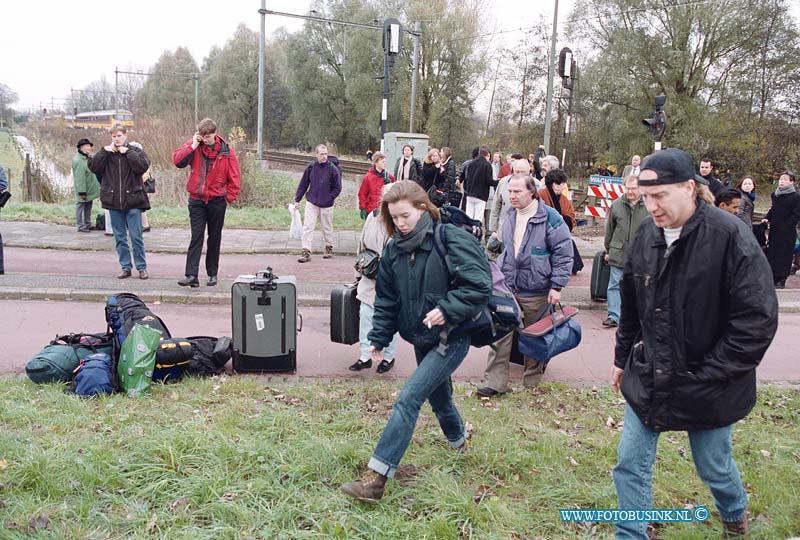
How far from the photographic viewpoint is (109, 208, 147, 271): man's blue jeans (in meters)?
9.75

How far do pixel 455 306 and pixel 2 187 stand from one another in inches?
260

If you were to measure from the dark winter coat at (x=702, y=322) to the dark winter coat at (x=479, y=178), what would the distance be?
36.4 feet

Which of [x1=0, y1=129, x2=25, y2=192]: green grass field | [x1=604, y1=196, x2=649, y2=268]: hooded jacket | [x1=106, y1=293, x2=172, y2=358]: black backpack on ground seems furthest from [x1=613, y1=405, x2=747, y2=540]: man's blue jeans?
[x1=0, y1=129, x2=25, y2=192]: green grass field

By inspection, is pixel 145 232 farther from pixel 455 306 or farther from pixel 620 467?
pixel 620 467

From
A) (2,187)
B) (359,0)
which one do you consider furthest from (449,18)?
(2,187)

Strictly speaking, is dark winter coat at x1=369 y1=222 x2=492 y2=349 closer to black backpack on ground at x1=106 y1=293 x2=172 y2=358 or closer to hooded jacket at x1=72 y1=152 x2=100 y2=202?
black backpack on ground at x1=106 y1=293 x2=172 y2=358

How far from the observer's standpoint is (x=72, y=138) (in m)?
41.3

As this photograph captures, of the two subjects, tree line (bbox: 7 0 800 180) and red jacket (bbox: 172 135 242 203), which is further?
tree line (bbox: 7 0 800 180)

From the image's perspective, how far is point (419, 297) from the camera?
4141 millimetres

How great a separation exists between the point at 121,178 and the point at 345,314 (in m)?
4.62

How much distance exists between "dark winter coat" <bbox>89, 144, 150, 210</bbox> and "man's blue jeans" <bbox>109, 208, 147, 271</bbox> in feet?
0.53

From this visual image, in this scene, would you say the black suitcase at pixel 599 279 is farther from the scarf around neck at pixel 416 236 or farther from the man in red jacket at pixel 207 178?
the scarf around neck at pixel 416 236

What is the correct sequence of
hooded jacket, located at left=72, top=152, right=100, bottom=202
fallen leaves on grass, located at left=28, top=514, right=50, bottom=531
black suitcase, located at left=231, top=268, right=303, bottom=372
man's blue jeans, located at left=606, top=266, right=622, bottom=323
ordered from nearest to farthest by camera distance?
fallen leaves on grass, located at left=28, top=514, right=50, bottom=531
black suitcase, located at left=231, top=268, right=303, bottom=372
man's blue jeans, located at left=606, top=266, right=622, bottom=323
hooded jacket, located at left=72, top=152, right=100, bottom=202

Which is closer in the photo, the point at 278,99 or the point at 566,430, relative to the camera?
the point at 566,430
